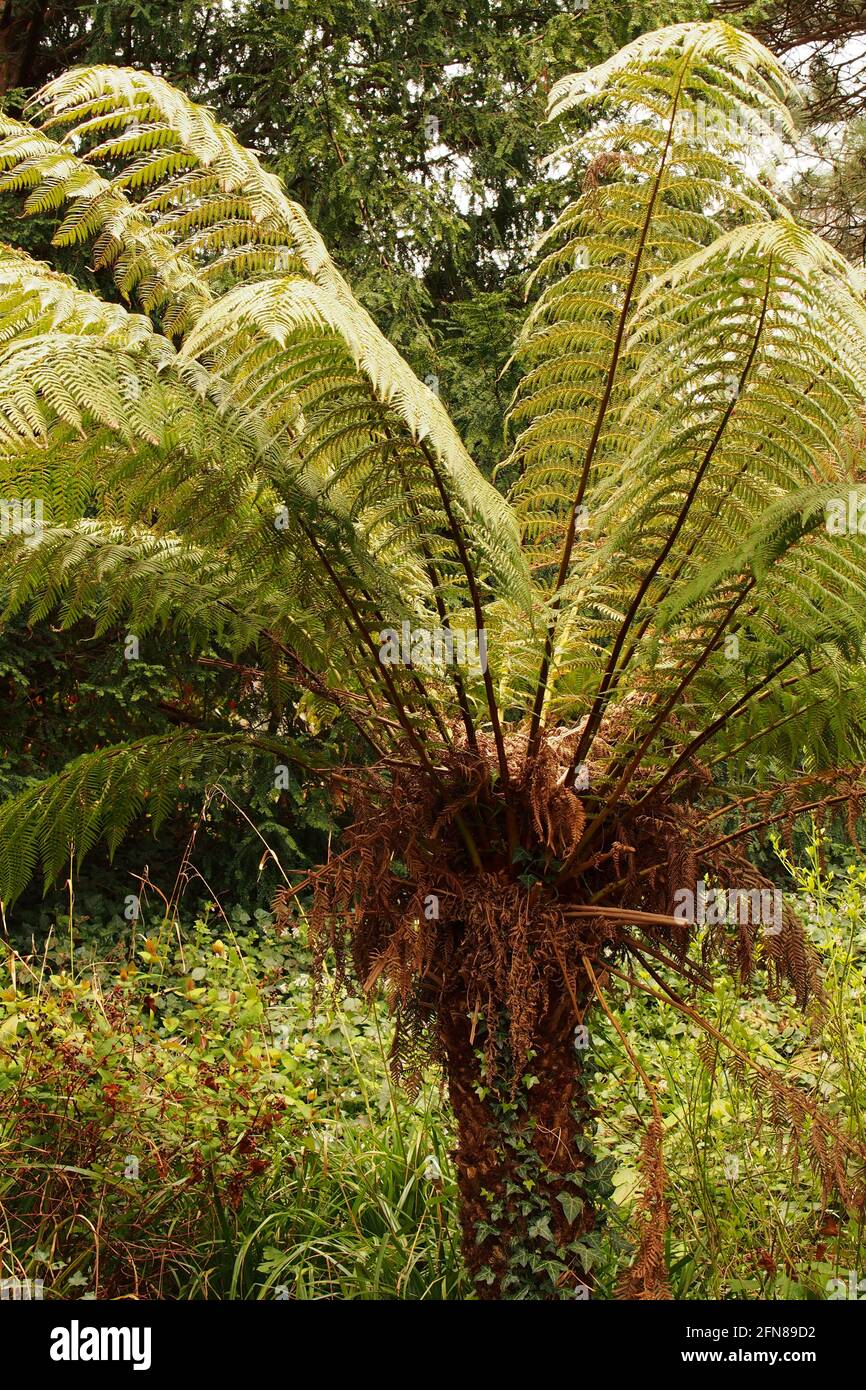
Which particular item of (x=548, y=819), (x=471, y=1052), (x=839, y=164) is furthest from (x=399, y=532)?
(x=839, y=164)

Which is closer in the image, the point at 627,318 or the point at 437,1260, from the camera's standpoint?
the point at 627,318

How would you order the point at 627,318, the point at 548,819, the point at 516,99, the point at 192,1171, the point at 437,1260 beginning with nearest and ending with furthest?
the point at 548,819, the point at 627,318, the point at 437,1260, the point at 192,1171, the point at 516,99

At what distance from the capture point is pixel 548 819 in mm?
1925

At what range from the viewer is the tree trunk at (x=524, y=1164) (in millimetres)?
2086

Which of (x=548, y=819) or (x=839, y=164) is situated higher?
(x=839, y=164)

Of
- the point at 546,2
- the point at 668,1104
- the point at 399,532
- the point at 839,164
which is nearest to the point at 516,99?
the point at 546,2

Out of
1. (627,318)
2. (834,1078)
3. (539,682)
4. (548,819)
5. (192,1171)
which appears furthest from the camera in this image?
(834,1078)

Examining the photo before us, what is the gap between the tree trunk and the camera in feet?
6.84

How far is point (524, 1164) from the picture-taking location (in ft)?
6.82
